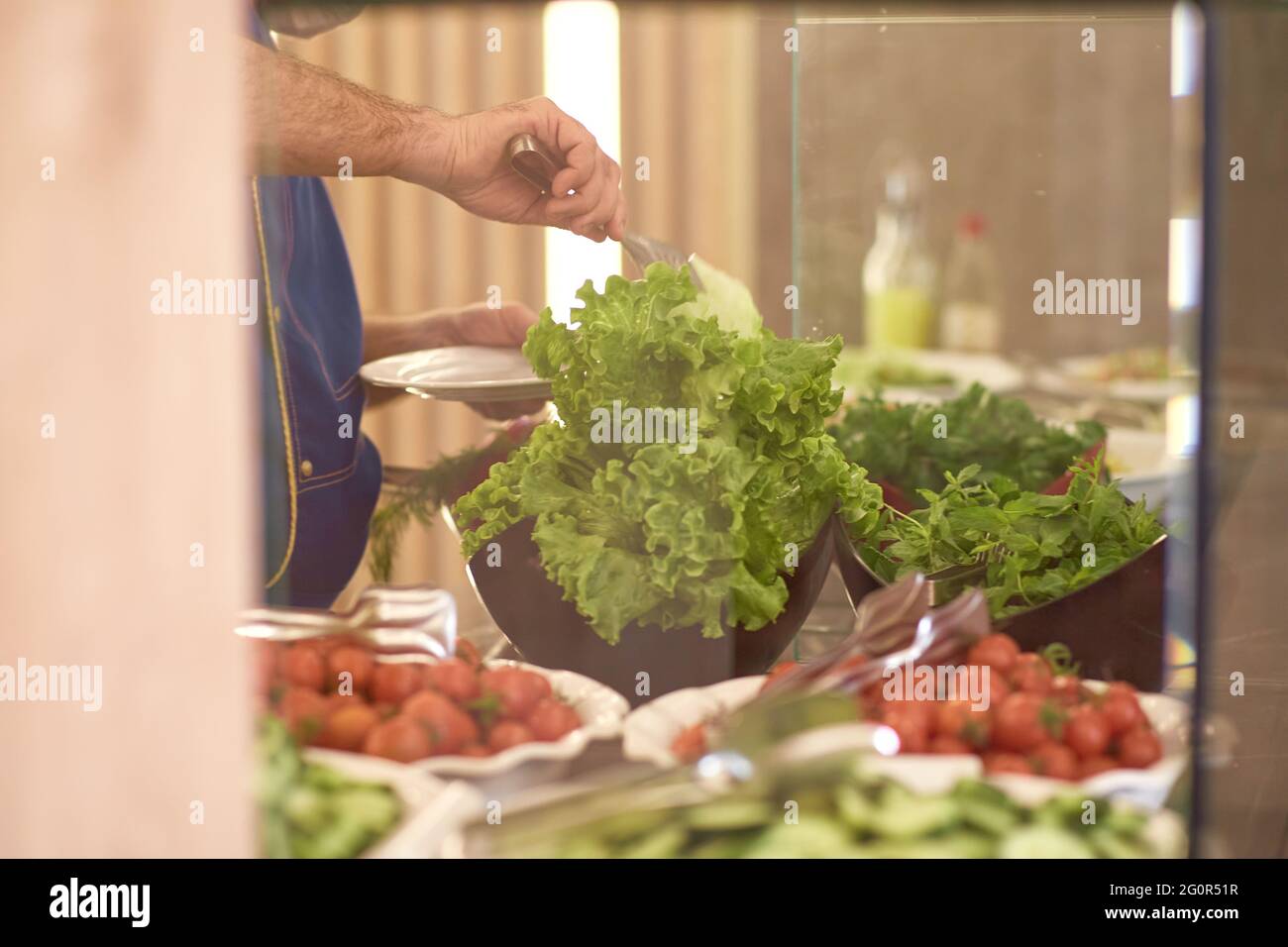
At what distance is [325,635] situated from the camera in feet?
2.43

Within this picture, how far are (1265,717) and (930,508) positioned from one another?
0.28m

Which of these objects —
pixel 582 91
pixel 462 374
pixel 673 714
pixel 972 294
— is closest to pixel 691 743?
pixel 673 714

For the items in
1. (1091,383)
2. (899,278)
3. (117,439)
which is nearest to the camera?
(117,439)

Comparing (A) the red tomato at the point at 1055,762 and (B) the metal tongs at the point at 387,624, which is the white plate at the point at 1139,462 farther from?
(B) the metal tongs at the point at 387,624

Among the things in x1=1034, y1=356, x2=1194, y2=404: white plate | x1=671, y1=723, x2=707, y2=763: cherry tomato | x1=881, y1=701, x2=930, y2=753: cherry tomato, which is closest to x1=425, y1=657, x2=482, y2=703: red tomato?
x1=671, y1=723, x2=707, y2=763: cherry tomato

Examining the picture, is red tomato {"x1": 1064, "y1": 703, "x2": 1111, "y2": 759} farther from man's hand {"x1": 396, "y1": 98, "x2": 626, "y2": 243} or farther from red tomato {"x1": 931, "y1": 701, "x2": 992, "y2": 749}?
man's hand {"x1": 396, "y1": 98, "x2": 626, "y2": 243}

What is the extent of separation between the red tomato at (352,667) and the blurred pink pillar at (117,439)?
0.55 feet

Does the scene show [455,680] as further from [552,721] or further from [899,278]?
[899,278]

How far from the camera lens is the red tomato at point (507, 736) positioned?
0.71 metres

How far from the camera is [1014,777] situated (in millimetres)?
695

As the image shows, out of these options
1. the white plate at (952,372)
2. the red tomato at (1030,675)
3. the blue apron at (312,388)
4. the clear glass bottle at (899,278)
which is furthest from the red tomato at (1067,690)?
the clear glass bottle at (899,278)

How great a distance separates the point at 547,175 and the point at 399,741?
0.42 meters
